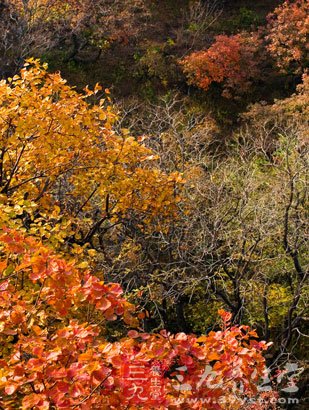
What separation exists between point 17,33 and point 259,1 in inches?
483

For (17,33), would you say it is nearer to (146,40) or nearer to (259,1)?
(146,40)

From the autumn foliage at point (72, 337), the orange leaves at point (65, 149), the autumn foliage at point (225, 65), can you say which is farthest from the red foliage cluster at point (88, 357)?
the autumn foliage at point (225, 65)

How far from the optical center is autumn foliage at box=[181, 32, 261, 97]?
57.4 feet

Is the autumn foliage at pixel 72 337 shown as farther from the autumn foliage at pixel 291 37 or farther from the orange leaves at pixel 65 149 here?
the autumn foliage at pixel 291 37

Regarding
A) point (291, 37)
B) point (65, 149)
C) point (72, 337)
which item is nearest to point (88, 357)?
point (72, 337)

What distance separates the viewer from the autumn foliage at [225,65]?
57.4 feet

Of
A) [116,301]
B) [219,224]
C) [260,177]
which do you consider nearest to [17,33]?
[260,177]

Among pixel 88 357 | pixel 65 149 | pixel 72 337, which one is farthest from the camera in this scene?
pixel 65 149

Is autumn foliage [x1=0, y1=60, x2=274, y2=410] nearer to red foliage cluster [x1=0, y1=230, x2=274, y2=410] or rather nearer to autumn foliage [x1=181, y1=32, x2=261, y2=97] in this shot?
red foliage cluster [x1=0, y1=230, x2=274, y2=410]

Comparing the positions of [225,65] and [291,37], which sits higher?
[291,37]

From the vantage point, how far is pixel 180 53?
1967cm

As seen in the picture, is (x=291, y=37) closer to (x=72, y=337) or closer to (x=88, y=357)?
(x=72, y=337)

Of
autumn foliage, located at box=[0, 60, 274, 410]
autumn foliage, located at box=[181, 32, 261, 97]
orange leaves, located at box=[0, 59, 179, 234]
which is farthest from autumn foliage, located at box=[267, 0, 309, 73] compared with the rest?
autumn foliage, located at box=[0, 60, 274, 410]

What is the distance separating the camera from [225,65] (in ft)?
57.4
